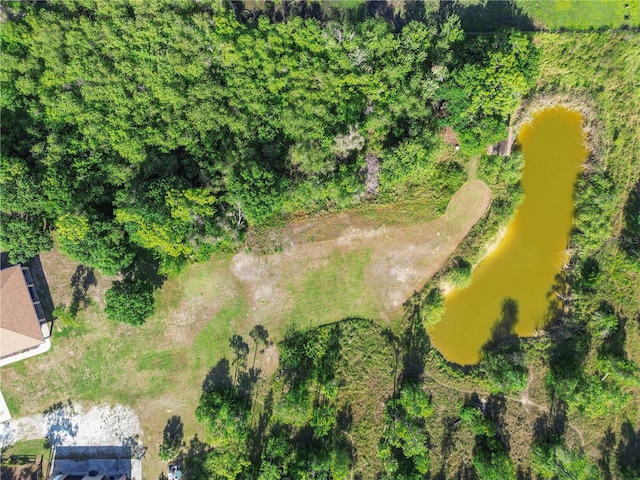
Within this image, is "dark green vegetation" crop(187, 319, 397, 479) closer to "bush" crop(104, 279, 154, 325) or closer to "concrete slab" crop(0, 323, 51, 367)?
"bush" crop(104, 279, 154, 325)

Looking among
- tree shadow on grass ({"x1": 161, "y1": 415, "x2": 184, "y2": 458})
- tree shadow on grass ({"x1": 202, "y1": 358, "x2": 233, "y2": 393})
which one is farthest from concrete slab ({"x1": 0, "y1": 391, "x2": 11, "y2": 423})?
tree shadow on grass ({"x1": 202, "y1": 358, "x2": 233, "y2": 393})

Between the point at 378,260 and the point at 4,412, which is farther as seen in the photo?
the point at 378,260

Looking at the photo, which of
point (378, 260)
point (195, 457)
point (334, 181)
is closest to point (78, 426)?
point (195, 457)

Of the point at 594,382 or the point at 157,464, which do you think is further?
the point at 157,464

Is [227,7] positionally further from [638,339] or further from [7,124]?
[638,339]

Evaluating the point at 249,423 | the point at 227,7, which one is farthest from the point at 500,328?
the point at 227,7

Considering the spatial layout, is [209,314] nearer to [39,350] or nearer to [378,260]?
[39,350]

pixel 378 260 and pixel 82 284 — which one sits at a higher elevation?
pixel 378 260
